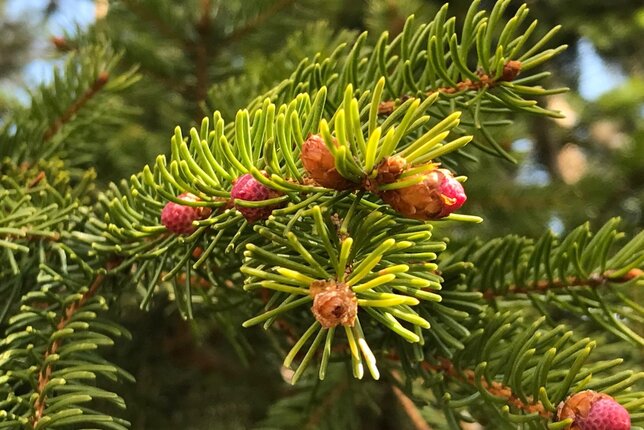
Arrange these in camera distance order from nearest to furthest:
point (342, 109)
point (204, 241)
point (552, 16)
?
point (342, 109) < point (204, 241) < point (552, 16)

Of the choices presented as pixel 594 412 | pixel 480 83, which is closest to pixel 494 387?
pixel 594 412

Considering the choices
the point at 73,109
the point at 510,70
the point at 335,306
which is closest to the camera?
the point at 335,306

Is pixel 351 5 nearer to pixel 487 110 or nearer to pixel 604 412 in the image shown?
pixel 487 110

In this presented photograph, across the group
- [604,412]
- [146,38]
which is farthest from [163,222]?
[146,38]

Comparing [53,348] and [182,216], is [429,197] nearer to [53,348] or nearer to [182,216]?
[182,216]

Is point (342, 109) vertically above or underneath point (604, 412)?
above

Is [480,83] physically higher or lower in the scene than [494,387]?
higher
